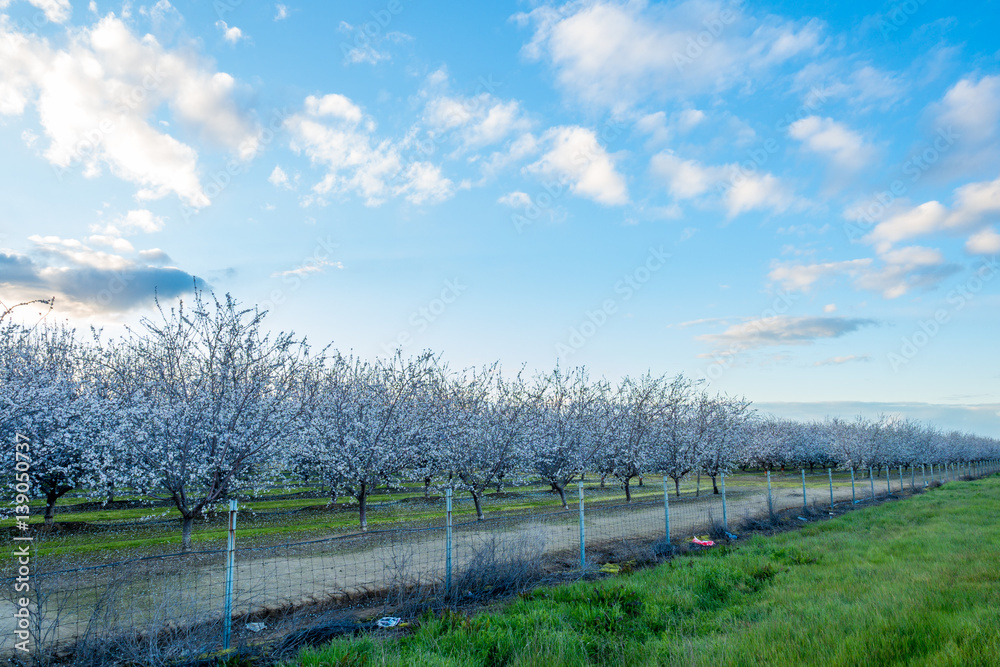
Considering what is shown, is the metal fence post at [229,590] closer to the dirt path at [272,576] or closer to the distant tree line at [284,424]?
the dirt path at [272,576]

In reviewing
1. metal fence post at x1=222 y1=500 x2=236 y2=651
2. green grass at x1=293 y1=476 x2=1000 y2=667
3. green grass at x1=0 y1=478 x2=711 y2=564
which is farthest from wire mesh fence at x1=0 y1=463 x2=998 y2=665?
green grass at x1=0 y1=478 x2=711 y2=564

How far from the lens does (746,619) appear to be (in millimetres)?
7062

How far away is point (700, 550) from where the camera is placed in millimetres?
12594

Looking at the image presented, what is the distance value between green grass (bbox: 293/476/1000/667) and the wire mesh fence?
4.04ft

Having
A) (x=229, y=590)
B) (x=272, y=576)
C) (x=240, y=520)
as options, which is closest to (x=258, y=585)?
(x=272, y=576)

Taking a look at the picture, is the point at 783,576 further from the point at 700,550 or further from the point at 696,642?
the point at 696,642

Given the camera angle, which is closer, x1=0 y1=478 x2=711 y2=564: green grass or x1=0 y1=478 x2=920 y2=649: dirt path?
x1=0 y1=478 x2=920 y2=649: dirt path

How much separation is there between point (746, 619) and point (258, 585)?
8163 millimetres

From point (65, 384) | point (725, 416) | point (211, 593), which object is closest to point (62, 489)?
point (65, 384)

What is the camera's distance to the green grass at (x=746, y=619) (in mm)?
5465

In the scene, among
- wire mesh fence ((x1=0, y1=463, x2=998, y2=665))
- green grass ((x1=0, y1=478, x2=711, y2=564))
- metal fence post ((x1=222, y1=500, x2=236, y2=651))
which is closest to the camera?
wire mesh fence ((x1=0, y1=463, x2=998, y2=665))

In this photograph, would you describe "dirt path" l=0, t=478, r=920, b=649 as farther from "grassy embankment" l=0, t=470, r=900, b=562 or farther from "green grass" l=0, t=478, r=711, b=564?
"grassy embankment" l=0, t=470, r=900, b=562

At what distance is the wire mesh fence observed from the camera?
6.19 meters

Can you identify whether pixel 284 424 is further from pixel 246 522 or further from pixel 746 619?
pixel 746 619
